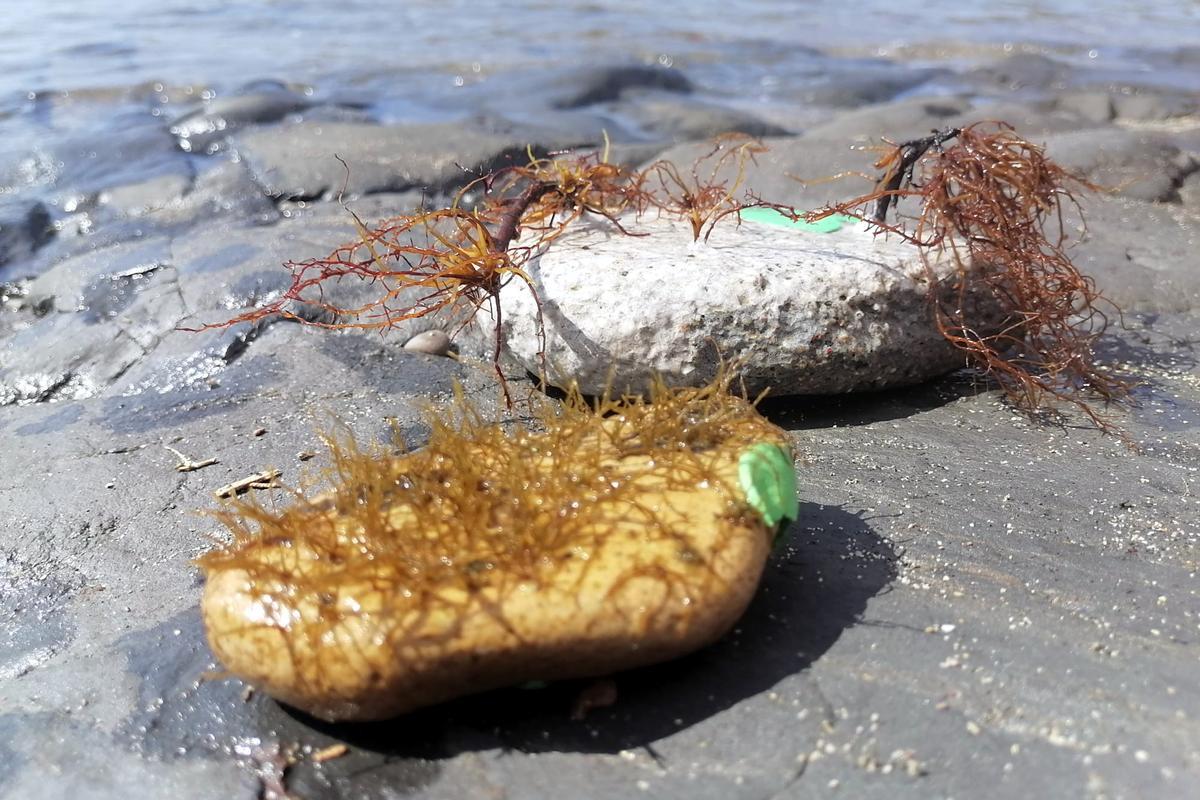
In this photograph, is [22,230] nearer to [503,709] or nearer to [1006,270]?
[503,709]

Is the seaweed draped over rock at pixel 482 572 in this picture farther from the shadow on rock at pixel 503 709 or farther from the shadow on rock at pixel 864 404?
the shadow on rock at pixel 864 404

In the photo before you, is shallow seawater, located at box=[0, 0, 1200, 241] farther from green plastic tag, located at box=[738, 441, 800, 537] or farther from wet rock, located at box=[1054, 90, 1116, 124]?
green plastic tag, located at box=[738, 441, 800, 537]

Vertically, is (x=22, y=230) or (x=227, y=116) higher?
(x=227, y=116)

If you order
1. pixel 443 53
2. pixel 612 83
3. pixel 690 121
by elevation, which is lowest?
pixel 690 121

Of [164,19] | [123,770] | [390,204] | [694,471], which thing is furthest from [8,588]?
[164,19]

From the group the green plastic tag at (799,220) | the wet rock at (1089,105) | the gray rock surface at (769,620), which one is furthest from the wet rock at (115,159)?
the wet rock at (1089,105)

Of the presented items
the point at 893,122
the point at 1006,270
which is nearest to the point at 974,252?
the point at 1006,270
